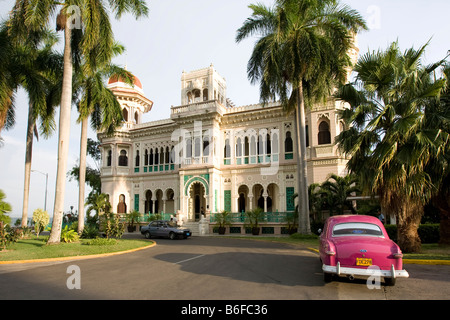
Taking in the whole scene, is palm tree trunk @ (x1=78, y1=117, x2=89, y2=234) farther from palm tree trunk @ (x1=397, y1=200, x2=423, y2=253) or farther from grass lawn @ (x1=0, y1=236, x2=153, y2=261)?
palm tree trunk @ (x1=397, y1=200, x2=423, y2=253)

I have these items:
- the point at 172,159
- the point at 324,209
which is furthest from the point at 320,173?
the point at 172,159

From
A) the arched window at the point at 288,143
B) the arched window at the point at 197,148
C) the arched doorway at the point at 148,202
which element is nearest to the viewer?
the arched window at the point at 288,143

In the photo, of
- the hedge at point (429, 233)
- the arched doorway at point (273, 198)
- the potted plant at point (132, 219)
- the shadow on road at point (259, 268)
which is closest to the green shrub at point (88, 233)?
the shadow on road at point (259, 268)

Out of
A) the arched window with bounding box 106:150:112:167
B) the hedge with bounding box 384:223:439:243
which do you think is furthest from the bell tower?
the hedge with bounding box 384:223:439:243

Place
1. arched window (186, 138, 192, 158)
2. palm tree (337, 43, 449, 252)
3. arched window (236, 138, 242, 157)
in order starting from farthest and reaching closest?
arched window (186, 138, 192, 158), arched window (236, 138, 242, 157), palm tree (337, 43, 449, 252)

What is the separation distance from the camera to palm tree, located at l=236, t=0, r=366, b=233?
1883 cm

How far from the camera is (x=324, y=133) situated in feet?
83.0

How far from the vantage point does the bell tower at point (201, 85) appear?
102 ft

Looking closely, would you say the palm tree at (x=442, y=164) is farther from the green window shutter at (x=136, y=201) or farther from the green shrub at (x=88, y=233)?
the green window shutter at (x=136, y=201)

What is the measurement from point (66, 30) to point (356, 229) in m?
16.8

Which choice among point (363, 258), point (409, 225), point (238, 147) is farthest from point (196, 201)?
point (363, 258)

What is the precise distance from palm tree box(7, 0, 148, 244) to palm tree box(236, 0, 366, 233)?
861 cm

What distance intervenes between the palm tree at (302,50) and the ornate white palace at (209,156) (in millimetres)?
5405
